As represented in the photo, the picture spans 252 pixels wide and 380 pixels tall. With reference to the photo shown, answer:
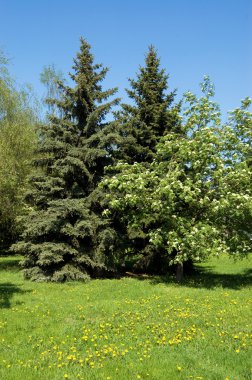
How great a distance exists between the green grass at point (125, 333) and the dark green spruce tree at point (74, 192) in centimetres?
232

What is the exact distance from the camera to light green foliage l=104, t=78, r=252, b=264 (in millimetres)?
13750

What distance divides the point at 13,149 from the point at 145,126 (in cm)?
922

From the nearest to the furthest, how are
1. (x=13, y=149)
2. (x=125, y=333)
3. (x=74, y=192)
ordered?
(x=125, y=333) < (x=74, y=192) < (x=13, y=149)

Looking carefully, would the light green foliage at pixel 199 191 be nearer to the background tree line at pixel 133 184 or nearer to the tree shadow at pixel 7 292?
the background tree line at pixel 133 184

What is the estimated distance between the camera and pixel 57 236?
1677 cm

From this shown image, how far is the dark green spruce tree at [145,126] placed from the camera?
57.4ft

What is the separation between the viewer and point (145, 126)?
18219mm

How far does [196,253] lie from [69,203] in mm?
6058

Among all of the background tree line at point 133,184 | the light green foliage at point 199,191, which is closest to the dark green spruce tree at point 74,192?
the background tree line at point 133,184

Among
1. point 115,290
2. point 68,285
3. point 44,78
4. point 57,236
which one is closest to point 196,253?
point 115,290

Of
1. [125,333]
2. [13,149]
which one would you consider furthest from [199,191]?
[13,149]

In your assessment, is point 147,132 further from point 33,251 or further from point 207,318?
point 207,318

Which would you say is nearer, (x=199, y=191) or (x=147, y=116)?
(x=199, y=191)

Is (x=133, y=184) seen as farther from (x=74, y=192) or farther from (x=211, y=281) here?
(x=211, y=281)
